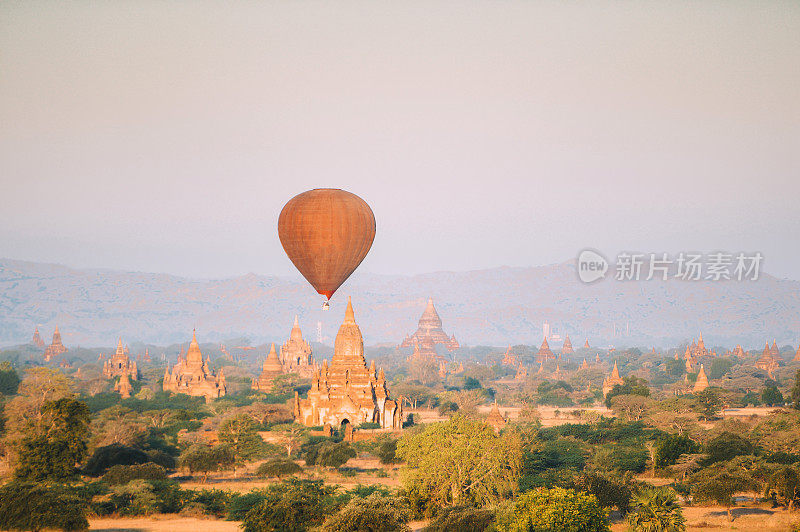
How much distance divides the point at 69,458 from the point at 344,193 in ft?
62.8

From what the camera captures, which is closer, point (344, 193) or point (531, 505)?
point (531, 505)

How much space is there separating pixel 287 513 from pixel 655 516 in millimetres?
13165

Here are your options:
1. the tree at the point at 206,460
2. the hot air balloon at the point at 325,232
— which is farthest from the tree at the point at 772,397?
the tree at the point at 206,460

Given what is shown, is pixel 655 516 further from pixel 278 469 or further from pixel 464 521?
pixel 278 469

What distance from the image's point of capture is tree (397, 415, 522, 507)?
41.1m

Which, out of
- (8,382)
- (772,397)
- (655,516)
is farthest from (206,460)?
(772,397)

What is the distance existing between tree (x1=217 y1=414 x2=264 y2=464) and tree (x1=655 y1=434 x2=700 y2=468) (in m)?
22.9

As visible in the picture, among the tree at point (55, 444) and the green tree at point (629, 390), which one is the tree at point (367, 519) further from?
the green tree at point (629, 390)

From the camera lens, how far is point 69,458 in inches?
2010

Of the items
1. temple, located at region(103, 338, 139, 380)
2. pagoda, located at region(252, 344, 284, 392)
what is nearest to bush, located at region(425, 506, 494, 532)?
pagoda, located at region(252, 344, 284, 392)

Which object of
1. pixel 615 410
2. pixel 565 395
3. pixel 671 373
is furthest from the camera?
pixel 671 373

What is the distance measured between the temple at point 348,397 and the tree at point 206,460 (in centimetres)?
1772

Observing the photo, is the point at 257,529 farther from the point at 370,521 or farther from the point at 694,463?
the point at 694,463

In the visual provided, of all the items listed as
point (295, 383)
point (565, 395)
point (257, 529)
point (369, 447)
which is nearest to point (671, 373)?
point (565, 395)
